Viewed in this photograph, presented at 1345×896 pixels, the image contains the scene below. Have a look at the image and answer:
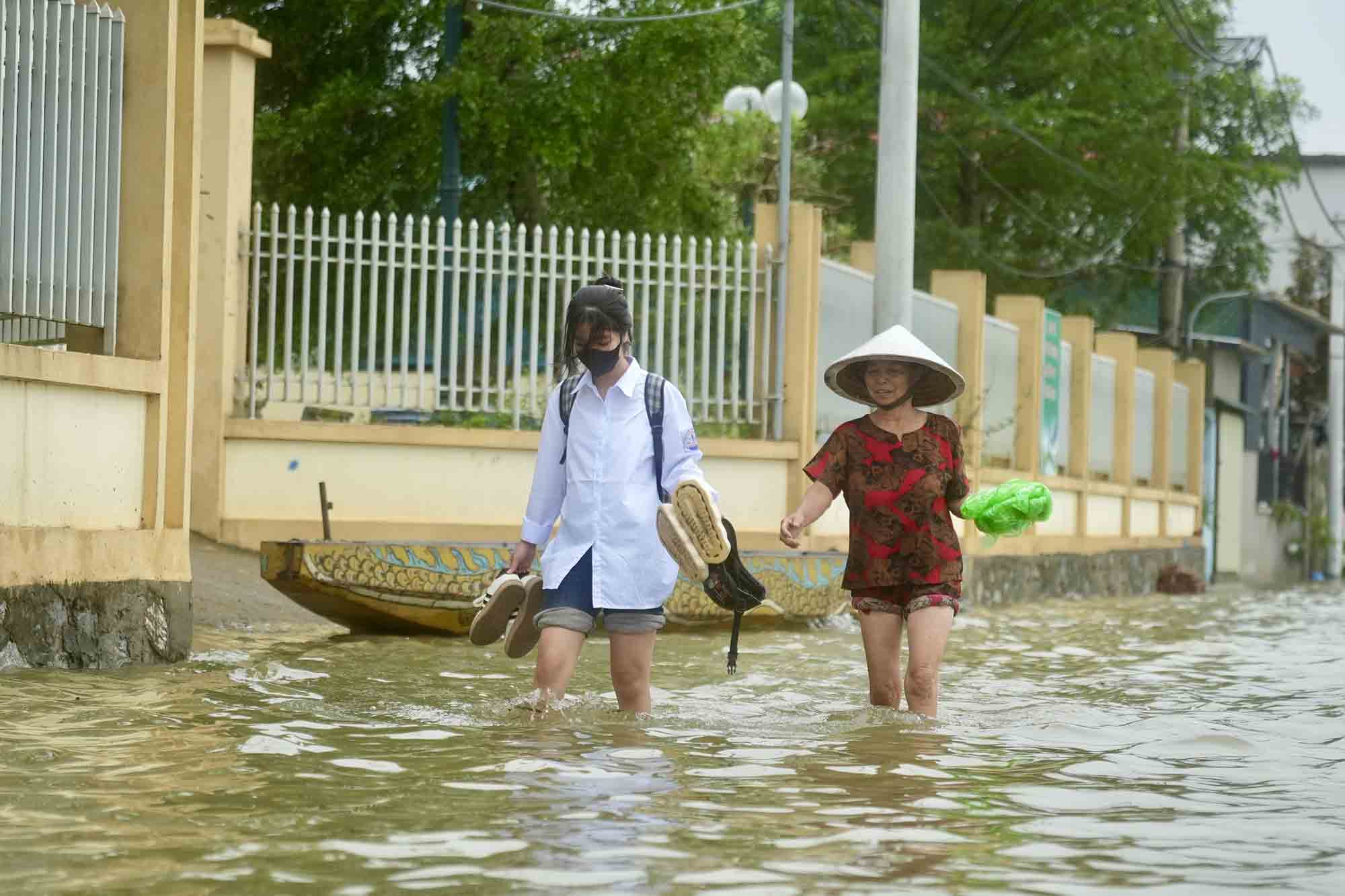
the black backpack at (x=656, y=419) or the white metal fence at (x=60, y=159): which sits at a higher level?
the white metal fence at (x=60, y=159)

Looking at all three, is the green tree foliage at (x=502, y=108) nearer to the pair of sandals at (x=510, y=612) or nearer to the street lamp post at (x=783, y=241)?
the street lamp post at (x=783, y=241)

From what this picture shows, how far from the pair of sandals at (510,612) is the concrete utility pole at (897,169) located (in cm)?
662

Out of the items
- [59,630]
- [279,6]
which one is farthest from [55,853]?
[279,6]

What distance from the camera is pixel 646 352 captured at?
1572cm

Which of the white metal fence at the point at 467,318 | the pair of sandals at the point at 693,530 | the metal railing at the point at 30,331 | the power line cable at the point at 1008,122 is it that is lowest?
the pair of sandals at the point at 693,530

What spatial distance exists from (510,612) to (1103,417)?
63.3ft

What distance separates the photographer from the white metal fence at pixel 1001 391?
2030 cm

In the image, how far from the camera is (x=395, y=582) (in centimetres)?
1168

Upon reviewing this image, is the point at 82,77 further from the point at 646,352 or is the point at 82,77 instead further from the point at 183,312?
the point at 646,352

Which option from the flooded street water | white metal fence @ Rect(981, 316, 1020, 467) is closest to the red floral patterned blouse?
the flooded street water

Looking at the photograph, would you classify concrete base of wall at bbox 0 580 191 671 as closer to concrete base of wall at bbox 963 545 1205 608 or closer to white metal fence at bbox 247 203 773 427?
white metal fence at bbox 247 203 773 427

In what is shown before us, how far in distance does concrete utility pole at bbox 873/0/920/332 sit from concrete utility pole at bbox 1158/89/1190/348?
64.0ft

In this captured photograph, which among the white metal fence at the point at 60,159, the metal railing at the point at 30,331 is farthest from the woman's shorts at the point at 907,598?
the metal railing at the point at 30,331

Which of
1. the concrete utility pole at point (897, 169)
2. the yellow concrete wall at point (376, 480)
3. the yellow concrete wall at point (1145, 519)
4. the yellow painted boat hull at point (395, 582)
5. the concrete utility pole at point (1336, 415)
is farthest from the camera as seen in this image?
the concrete utility pole at point (1336, 415)
